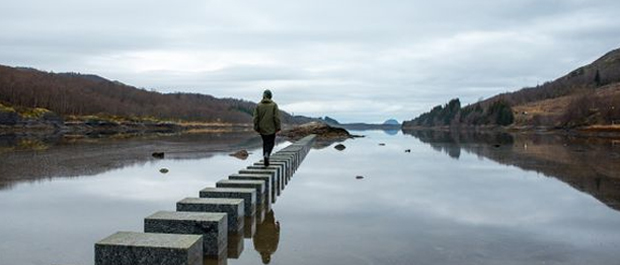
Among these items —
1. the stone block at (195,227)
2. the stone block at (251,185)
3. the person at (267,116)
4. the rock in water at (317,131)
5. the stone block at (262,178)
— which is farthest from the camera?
the rock in water at (317,131)

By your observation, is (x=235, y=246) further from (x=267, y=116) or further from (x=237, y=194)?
(x=267, y=116)

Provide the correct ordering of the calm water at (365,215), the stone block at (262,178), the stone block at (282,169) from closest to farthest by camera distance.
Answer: the calm water at (365,215) → the stone block at (262,178) → the stone block at (282,169)

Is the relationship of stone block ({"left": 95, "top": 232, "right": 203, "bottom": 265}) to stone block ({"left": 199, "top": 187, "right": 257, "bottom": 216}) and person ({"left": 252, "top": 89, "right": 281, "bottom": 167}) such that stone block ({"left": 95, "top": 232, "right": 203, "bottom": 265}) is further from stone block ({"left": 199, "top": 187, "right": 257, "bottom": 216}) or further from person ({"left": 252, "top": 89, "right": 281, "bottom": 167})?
person ({"left": 252, "top": 89, "right": 281, "bottom": 167})

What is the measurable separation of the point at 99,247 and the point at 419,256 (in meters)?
4.35

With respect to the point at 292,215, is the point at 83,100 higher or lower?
higher

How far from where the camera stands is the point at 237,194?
10055mm

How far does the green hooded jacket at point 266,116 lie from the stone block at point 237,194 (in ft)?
16.5

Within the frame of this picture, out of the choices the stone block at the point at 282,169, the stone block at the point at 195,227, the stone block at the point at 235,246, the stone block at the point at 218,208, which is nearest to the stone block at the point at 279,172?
the stone block at the point at 282,169

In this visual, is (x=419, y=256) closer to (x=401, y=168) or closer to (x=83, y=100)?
(x=401, y=168)

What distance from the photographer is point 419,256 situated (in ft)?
24.5

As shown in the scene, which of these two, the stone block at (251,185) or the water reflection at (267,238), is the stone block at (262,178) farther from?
the water reflection at (267,238)

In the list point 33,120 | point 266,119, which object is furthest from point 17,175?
point 33,120

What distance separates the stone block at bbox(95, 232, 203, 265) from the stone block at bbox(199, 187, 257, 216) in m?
3.47

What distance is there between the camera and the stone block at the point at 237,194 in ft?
32.7
